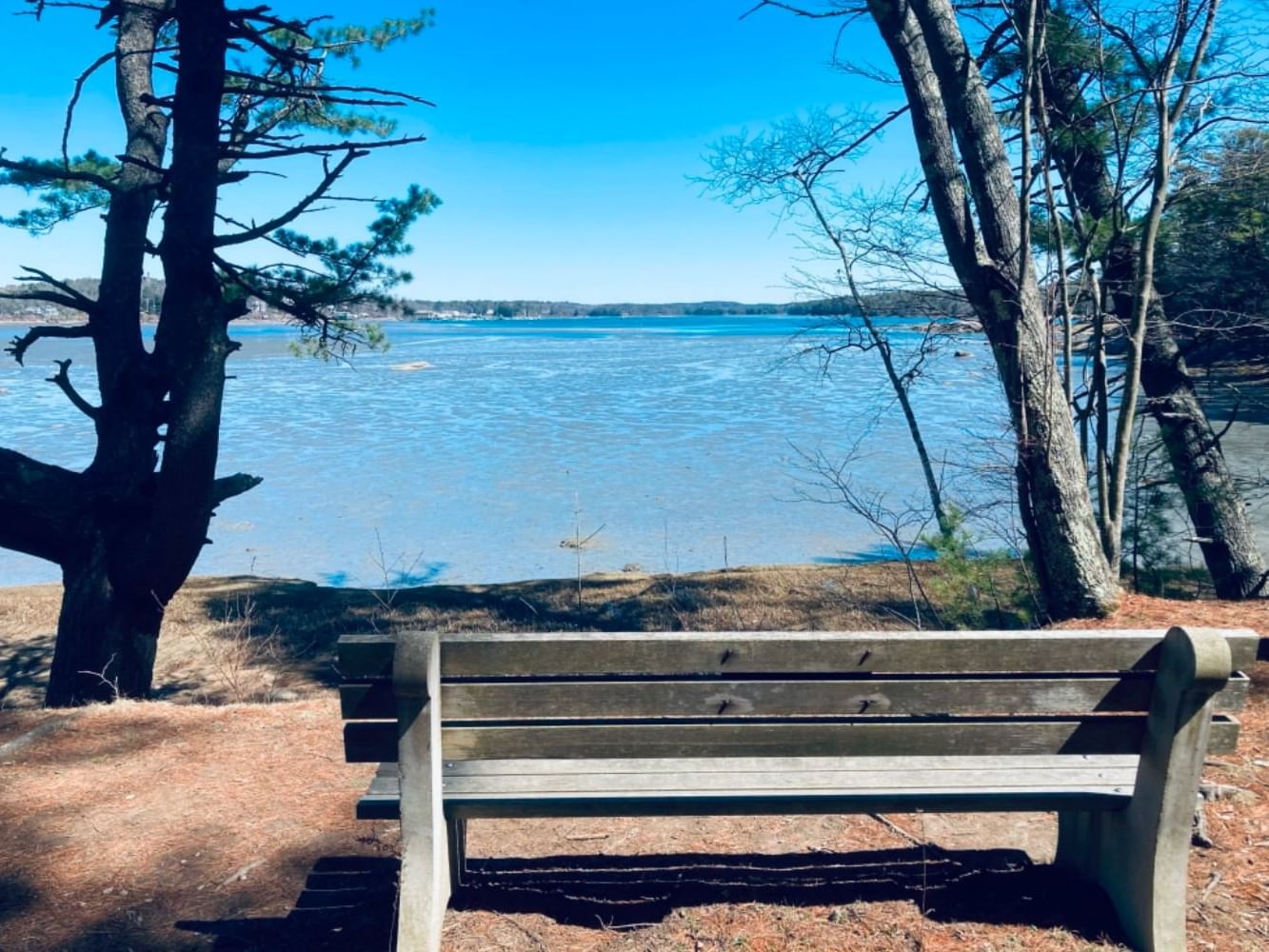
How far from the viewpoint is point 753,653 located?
2.46 meters

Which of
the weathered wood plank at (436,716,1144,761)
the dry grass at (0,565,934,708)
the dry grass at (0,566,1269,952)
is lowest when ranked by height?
the dry grass at (0,565,934,708)

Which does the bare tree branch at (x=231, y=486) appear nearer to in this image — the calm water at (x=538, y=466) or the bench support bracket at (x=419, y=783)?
the calm water at (x=538, y=466)

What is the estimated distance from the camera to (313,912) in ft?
9.92

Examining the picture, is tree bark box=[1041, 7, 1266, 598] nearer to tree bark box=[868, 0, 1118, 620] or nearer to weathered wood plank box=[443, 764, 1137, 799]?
tree bark box=[868, 0, 1118, 620]

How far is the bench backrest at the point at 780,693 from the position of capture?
8.07ft

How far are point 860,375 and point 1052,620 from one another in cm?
3156

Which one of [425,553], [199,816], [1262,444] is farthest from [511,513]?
[1262,444]

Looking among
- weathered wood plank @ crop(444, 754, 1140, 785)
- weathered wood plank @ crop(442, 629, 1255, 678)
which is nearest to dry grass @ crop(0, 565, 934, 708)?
weathered wood plank @ crop(444, 754, 1140, 785)

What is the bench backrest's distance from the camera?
2.46 meters

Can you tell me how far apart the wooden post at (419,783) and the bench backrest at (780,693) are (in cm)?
5

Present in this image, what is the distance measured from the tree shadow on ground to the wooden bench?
34 centimetres

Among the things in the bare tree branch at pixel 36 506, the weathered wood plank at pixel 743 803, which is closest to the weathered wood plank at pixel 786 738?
the weathered wood plank at pixel 743 803

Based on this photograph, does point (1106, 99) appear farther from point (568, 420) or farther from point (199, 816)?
point (568, 420)

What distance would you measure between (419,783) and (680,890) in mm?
1030
